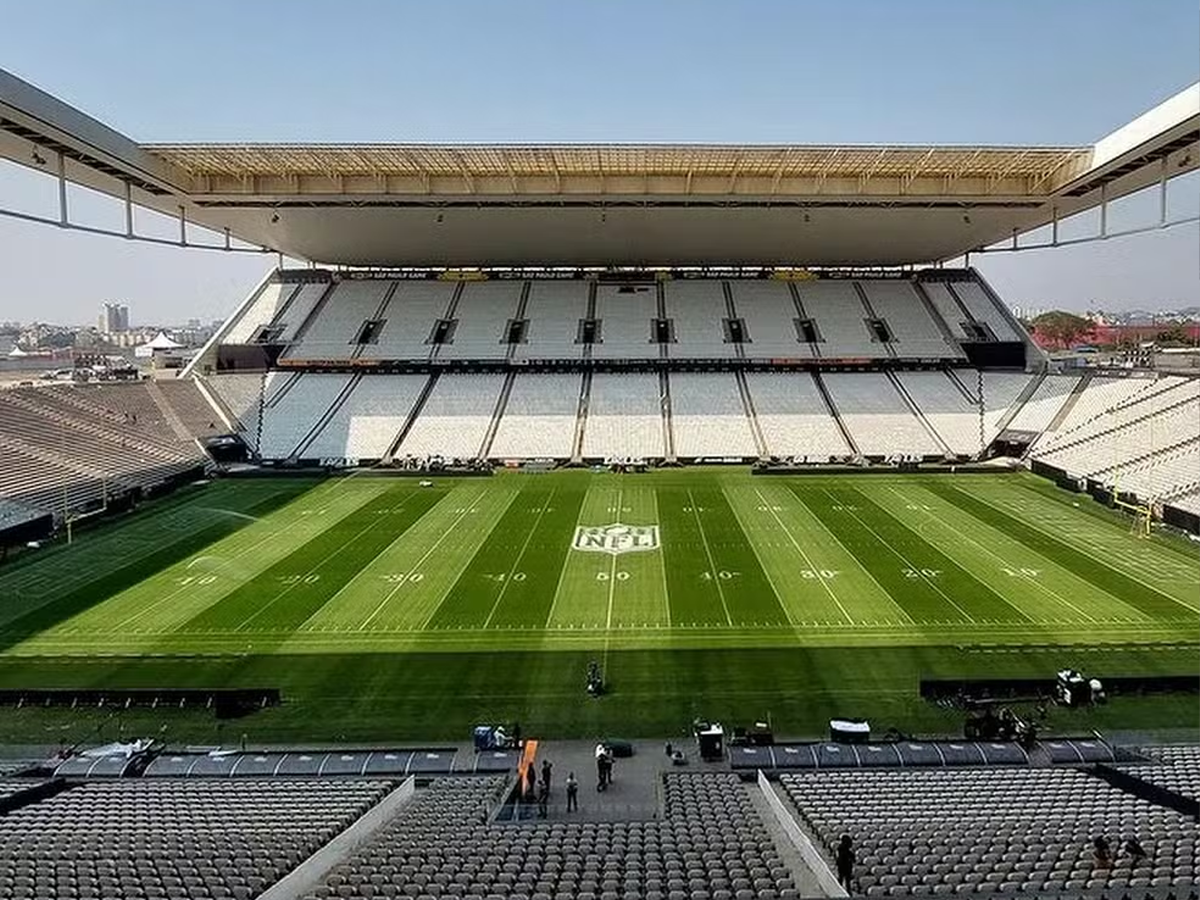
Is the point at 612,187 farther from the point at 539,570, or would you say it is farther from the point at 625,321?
the point at 539,570

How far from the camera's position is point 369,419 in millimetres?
47938

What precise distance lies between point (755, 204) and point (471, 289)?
21.7 metres

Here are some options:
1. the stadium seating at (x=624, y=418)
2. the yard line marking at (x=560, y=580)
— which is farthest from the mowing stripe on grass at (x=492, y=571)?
the stadium seating at (x=624, y=418)

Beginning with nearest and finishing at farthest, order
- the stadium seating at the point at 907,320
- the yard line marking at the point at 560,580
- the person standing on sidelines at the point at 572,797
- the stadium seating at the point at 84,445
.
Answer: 1. the person standing on sidelines at the point at 572,797
2. the yard line marking at the point at 560,580
3. the stadium seating at the point at 84,445
4. the stadium seating at the point at 907,320

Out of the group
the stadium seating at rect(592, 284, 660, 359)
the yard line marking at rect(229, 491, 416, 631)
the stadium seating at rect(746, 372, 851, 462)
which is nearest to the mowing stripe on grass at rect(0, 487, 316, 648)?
the yard line marking at rect(229, 491, 416, 631)

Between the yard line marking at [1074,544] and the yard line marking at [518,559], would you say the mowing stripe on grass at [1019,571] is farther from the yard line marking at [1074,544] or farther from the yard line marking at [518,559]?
the yard line marking at [518,559]

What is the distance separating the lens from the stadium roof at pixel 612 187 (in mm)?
34156

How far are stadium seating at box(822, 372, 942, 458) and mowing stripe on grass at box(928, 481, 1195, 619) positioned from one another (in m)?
10.2

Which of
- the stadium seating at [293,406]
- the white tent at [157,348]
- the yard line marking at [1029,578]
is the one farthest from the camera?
the white tent at [157,348]

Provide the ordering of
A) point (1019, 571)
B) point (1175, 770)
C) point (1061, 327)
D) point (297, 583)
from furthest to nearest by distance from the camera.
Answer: point (1061, 327) → point (1019, 571) → point (297, 583) → point (1175, 770)

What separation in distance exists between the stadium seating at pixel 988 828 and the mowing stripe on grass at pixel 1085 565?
10.7 meters

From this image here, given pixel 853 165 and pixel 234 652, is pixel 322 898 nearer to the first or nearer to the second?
pixel 234 652

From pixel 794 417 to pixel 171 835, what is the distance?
134 ft

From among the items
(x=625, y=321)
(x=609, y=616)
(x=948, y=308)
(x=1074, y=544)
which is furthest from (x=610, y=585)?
(x=948, y=308)
